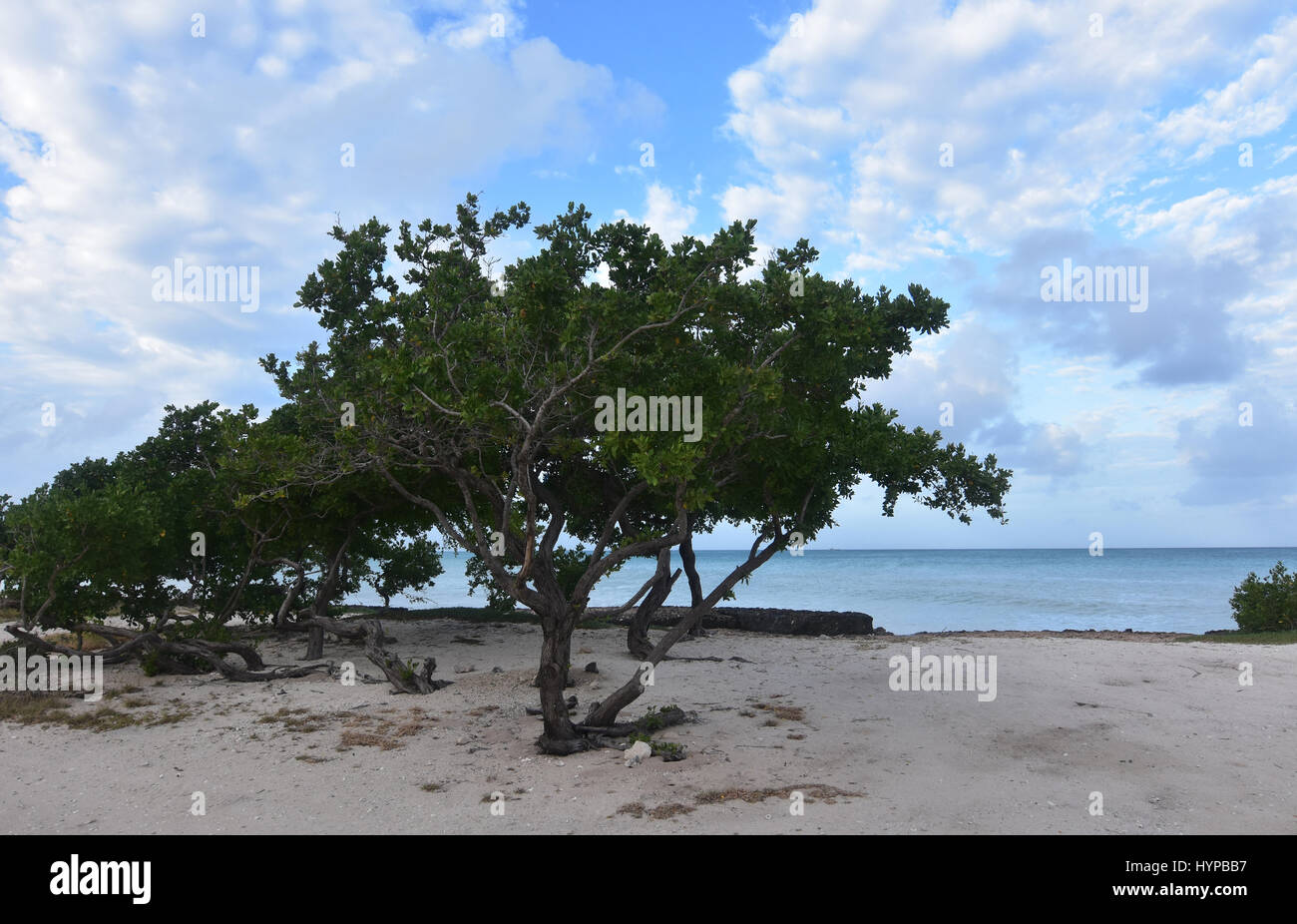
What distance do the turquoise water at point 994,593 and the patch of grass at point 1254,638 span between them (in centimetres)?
1686

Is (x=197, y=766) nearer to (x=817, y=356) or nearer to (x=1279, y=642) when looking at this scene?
(x=817, y=356)

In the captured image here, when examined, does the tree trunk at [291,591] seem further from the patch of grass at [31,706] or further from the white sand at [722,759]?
the patch of grass at [31,706]

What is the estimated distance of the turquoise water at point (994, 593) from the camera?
42938 mm

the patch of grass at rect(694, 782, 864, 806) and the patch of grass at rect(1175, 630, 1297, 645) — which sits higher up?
the patch of grass at rect(694, 782, 864, 806)


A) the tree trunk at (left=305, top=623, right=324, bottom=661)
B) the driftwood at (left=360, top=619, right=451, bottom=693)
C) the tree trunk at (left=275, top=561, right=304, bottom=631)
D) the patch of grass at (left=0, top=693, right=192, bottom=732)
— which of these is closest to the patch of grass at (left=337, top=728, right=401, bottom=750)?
the driftwood at (left=360, top=619, right=451, bottom=693)

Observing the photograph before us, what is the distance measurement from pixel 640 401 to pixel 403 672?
7.77 meters

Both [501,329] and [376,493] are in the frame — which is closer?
[501,329]

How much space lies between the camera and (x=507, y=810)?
7609mm

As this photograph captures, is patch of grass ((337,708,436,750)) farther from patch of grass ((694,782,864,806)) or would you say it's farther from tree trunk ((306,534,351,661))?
tree trunk ((306,534,351,661))

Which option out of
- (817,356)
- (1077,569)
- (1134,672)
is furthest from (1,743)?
(1077,569)

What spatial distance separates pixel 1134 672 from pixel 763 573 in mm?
80329

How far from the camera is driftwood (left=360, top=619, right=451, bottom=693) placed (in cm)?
1353

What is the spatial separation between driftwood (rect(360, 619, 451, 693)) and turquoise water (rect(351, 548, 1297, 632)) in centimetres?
1879

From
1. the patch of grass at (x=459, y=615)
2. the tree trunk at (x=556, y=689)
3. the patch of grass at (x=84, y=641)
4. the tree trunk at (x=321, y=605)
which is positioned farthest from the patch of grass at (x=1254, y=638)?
the patch of grass at (x=84, y=641)
